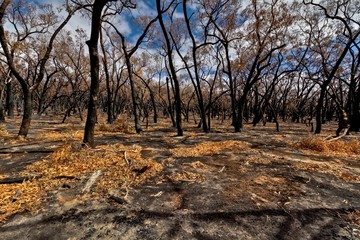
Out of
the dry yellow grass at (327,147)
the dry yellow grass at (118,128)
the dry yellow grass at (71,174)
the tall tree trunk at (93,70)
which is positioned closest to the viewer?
the dry yellow grass at (71,174)

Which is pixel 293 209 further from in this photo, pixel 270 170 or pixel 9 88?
pixel 9 88

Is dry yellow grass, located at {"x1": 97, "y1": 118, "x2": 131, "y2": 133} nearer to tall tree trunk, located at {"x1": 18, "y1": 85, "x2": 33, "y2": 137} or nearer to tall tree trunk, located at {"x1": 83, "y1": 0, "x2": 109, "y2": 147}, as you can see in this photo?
tall tree trunk, located at {"x1": 18, "y1": 85, "x2": 33, "y2": 137}

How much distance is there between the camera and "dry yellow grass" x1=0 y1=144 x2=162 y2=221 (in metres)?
3.30

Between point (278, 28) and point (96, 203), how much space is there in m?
15.0

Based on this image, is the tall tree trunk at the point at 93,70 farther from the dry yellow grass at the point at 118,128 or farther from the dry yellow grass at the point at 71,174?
the dry yellow grass at the point at 118,128

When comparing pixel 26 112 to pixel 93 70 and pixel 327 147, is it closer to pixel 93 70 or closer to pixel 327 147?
pixel 93 70

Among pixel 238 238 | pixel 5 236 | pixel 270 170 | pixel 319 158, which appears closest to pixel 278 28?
pixel 319 158

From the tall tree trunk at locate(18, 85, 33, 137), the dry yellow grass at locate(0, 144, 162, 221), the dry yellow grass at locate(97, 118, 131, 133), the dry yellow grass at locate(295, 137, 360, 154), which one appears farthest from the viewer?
the dry yellow grass at locate(97, 118, 131, 133)

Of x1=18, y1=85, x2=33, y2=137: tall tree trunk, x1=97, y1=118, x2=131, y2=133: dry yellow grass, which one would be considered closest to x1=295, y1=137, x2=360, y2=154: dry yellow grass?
x1=97, y1=118, x2=131, y2=133: dry yellow grass

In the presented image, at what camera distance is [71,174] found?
14.7 ft

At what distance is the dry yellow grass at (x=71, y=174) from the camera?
330 centimetres

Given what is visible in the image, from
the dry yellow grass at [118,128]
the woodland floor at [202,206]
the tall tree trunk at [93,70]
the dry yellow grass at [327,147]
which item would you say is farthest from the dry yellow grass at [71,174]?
the dry yellow grass at [118,128]

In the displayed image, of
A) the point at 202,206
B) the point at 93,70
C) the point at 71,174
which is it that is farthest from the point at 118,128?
the point at 202,206

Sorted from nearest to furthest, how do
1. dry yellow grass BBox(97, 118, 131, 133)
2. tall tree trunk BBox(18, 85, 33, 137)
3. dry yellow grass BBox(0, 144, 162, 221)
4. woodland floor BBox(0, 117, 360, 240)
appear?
1. woodland floor BBox(0, 117, 360, 240)
2. dry yellow grass BBox(0, 144, 162, 221)
3. tall tree trunk BBox(18, 85, 33, 137)
4. dry yellow grass BBox(97, 118, 131, 133)
